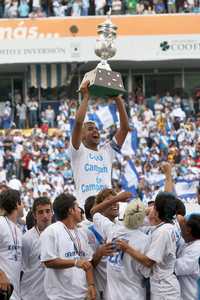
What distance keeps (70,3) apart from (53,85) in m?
3.05

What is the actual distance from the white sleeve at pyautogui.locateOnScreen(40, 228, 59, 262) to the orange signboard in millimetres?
26721

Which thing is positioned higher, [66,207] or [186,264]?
[66,207]

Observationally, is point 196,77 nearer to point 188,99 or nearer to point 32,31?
point 188,99

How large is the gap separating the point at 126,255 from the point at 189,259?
547 mm

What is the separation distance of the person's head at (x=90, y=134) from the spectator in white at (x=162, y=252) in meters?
1.28

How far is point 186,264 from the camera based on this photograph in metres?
7.94

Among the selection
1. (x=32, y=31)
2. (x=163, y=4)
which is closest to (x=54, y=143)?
(x=32, y=31)

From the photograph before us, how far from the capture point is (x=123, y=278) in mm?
7797

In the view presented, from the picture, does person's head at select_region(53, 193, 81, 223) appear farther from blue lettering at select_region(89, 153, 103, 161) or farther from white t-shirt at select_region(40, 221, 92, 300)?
blue lettering at select_region(89, 153, 103, 161)

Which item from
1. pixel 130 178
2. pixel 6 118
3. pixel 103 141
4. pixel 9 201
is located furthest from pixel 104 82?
pixel 6 118

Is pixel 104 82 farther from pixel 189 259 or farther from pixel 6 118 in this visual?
pixel 6 118

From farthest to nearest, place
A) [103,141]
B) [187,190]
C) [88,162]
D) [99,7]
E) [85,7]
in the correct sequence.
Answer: [85,7], [99,7], [103,141], [187,190], [88,162]

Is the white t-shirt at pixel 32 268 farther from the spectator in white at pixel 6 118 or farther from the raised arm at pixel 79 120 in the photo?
the spectator in white at pixel 6 118

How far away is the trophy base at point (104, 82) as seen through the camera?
29.2ft
